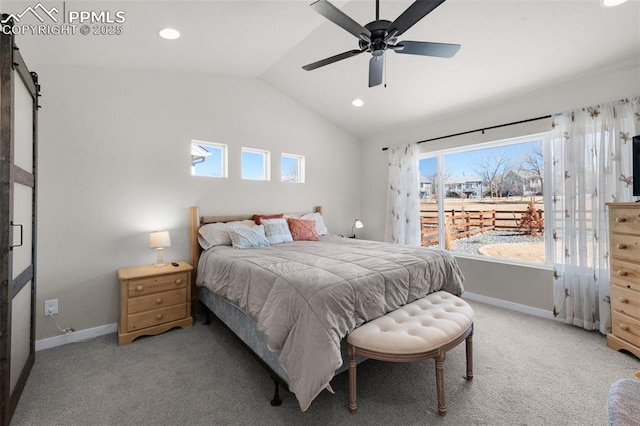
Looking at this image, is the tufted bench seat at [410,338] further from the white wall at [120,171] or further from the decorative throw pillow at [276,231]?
the white wall at [120,171]

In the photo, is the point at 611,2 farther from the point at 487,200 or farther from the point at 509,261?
the point at 509,261

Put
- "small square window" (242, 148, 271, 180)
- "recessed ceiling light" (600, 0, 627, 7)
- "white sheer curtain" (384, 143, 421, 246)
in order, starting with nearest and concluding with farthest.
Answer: "recessed ceiling light" (600, 0, 627, 7)
"small square window" (242, 148, 271, 180)
"white sheer curtain" (384, 143, 421, 246)

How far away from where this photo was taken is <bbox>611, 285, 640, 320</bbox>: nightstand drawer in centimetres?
220

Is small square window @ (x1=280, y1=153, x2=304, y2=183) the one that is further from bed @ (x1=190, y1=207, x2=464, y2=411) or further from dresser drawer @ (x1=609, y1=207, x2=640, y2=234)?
dresser drawer @ (x1=609, y1=207, x2=640, y2=234)

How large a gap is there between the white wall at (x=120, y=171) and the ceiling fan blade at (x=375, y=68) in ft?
6.86

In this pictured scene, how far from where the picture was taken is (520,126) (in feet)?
10.7

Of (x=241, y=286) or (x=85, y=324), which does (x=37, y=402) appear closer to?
(x=85, y=324)

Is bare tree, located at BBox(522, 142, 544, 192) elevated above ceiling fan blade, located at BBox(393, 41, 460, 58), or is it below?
below

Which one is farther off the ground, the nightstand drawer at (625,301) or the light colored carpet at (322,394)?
the nightstand drawer at (625,301)

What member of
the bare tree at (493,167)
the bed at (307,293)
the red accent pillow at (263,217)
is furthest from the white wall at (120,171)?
the bare tree at (493,167)

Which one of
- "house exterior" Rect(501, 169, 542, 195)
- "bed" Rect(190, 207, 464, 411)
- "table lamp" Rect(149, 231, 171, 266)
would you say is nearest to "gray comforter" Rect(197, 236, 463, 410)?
"bed" Rect(190, 207, 464, 411)

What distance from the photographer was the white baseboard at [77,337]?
97.4 inches

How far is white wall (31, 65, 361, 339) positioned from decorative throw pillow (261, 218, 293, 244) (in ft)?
A: 1.47

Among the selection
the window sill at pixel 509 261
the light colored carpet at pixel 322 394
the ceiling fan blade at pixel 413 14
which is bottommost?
the light colored carpet at pixel 322 394
